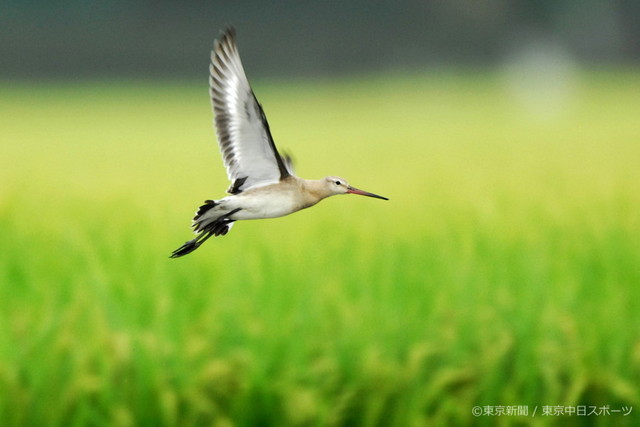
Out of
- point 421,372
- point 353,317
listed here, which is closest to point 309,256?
point 353,317

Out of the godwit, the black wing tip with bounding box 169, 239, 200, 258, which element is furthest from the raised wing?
the black wing tip with bounding box 169, 239, 200, 258

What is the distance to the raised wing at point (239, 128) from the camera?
1.74 metres

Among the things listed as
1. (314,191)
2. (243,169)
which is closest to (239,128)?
(243,169)

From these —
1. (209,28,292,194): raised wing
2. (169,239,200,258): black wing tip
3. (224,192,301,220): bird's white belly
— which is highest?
(209,28,292,194): raised wing

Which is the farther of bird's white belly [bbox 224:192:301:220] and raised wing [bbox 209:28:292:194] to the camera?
raised wing [bbox 209:28:292:194]

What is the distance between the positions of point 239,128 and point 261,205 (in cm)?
29

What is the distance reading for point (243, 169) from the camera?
182 centimetres

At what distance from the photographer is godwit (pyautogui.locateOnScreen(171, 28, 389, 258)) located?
1.66 m

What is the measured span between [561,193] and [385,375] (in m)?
2.07

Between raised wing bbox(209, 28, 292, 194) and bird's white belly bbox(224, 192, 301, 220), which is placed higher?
raised wing bbox(209, 28, 292, 194)

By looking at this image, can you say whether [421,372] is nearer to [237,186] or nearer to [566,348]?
[566,348]

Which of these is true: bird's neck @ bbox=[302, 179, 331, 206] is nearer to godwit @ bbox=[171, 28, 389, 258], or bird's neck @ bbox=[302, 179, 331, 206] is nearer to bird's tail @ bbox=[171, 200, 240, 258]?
godwit @ bbox=[171, 28, 389, 258]

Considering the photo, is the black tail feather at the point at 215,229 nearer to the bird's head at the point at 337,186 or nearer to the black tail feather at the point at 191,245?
the black tail feather at the point at 191,245

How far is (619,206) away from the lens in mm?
4527
